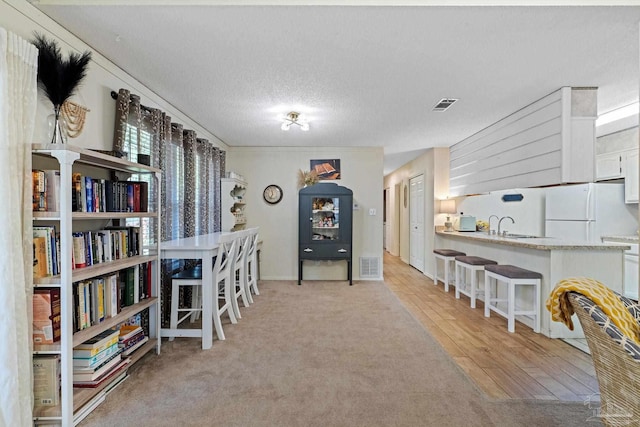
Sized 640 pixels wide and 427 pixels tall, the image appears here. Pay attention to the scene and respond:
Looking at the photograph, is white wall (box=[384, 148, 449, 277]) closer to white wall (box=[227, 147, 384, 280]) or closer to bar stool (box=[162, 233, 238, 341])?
white wall (box=[227, 147, 384, 280])

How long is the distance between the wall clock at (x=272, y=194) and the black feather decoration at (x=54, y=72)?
3.77m

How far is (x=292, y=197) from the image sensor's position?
5.62 metres

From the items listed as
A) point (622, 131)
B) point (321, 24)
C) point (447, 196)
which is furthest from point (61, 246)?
point (622, 131)

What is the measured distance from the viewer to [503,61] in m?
2.46

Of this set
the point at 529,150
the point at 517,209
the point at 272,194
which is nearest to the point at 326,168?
the point at 272,194

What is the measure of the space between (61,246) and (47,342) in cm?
51

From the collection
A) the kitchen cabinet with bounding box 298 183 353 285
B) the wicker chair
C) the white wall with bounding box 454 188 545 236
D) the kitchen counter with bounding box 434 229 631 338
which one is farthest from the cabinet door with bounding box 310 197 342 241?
the wicker chair

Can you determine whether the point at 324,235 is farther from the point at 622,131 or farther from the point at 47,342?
the point at 622,131

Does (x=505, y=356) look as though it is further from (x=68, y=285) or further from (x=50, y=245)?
(x=50, y=245)

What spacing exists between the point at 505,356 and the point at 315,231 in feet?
10.5

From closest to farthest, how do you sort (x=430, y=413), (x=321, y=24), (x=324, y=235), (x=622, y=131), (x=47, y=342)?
(x=47, y=342) < (x=430, y=413) < (x=321, y=24) < (x=622, y=131) < (x=324, y=235)

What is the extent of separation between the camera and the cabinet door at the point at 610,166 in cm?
428

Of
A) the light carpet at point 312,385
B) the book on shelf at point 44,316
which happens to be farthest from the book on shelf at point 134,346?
the book on shelf at point 44,316

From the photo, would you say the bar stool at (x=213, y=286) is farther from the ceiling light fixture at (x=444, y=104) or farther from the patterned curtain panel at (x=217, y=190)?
the ceiling light fixture at (x=444, y=104)
